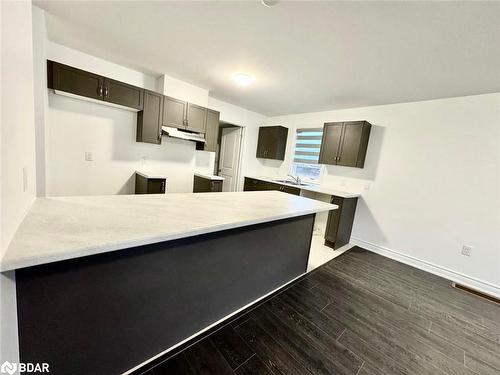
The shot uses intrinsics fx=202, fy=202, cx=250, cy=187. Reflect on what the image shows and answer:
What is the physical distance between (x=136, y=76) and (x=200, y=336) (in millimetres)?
3736

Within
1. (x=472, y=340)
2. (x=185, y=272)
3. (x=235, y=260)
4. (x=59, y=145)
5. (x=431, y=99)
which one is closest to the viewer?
(x=185, y=272)

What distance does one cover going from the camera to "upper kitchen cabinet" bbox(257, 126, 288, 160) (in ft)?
15.9

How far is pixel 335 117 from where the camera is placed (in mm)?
4133

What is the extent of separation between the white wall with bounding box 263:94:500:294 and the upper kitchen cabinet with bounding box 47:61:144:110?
383 cm

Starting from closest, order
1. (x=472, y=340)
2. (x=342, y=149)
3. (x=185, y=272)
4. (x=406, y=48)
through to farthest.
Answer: (x=185, y=272) → (x=472, y=340) → (x=406, y=48) → (x=342, y=149)

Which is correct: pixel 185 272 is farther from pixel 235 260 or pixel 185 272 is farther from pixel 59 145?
pixel 59 145

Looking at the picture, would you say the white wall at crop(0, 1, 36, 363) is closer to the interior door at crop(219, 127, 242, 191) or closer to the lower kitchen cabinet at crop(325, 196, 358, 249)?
the lower kitchen cabinet at crop(325, 196, 358, 249)

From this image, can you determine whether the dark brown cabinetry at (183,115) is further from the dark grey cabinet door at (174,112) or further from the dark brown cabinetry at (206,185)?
the dark brown cabinetry at (206,185)

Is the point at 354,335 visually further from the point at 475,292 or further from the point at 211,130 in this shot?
the point at 211,130

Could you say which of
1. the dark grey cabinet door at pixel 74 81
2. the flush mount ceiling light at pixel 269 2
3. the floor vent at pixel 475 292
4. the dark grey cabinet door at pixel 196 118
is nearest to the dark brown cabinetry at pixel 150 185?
the dark grey cabinet door at pixel 196 118

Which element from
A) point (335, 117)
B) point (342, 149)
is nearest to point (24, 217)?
point (342, 149)

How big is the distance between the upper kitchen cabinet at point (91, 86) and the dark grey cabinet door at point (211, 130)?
114cm

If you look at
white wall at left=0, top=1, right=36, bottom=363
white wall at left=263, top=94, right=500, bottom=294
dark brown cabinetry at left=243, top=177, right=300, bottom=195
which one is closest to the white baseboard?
white wall at left=263, top=94, right=500, bottom=294

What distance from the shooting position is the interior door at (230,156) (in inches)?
205
